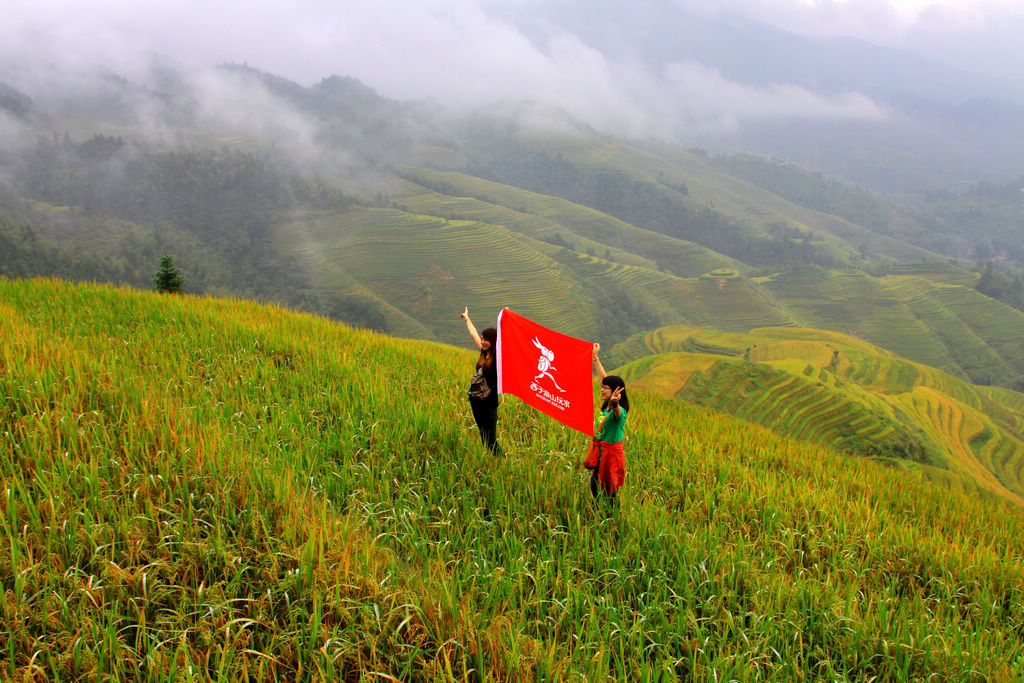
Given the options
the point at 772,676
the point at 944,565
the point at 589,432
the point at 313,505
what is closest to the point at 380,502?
the point at 313,505

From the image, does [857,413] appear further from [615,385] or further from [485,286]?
[485,286]

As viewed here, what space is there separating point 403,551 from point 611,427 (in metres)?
Answer: 2.16

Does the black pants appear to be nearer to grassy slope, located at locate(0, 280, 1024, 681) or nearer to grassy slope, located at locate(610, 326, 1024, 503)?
grassy slope, located at locate(0, 280, 1024, 681)

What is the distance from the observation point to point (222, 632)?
318cm

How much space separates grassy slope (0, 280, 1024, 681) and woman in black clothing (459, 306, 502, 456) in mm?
250

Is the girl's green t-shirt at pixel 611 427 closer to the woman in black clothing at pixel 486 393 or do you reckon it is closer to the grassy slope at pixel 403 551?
the grassy slope at pixel 403 551

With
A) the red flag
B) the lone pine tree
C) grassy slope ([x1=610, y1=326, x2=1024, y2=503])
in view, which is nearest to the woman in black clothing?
the red flag

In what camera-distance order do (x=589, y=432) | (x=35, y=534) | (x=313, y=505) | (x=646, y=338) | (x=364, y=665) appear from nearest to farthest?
1. (x=364, y=665)
2. (x=35, y=534)
3. (x=313, y=505)
4. (x=589, y=432)
5. (x=646, y=338)

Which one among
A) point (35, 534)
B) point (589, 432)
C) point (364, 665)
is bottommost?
point (364, 665)

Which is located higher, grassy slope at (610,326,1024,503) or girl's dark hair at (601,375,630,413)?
girl's dark hair at (601,375,630,413)

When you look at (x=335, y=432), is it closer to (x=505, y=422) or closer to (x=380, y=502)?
(x=380, y=502)

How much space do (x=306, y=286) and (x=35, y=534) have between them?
532 feet

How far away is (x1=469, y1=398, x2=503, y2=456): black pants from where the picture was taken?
20.5ft

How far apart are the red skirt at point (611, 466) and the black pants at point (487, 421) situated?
1339mm
